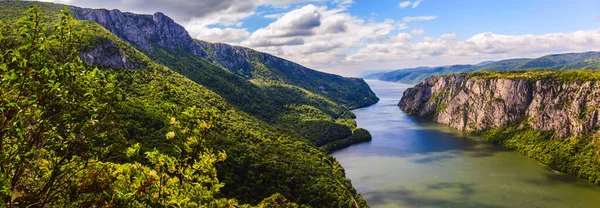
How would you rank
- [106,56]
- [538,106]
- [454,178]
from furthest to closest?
1. [538,106]
2. [106,56]
3. [454,178]

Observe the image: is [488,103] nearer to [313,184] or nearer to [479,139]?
[479,139]

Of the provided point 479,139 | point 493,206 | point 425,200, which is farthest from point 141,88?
point 479,139

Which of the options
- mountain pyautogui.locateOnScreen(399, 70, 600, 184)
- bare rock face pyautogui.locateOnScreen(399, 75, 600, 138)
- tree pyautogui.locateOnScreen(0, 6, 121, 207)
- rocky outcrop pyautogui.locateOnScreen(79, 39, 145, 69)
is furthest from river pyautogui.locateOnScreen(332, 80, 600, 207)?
rocky outcrop pyautogui.locateOnScreen(79, 39, 145, 69)

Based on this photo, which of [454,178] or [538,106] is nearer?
[454,178]

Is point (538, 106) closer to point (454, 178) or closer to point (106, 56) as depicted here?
point (454, 178)

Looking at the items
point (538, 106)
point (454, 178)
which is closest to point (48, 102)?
point (454, 178)

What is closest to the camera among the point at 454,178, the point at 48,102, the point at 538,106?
the point at 48,102
